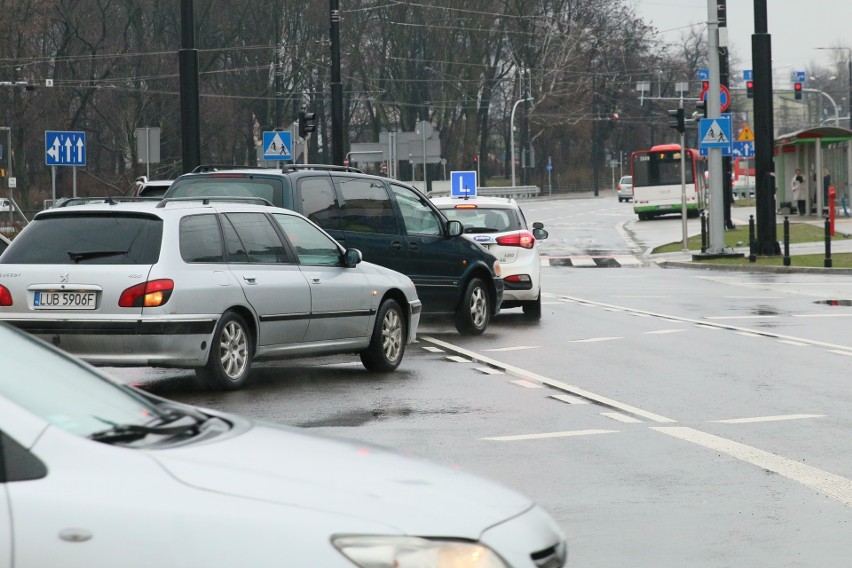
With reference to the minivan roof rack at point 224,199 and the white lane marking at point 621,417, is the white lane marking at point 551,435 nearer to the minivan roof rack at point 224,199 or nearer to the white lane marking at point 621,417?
the white lane marking at point 621,417

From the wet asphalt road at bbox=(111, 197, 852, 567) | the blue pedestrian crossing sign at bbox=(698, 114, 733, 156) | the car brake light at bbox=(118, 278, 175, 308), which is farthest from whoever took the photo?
the blue pedestrian crossing sign at bbox=(698, 114, 733, 156)

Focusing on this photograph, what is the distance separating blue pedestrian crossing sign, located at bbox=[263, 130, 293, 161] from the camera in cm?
3431

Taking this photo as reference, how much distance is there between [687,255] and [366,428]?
96.0 feet

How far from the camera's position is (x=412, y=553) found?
3598 millimetres

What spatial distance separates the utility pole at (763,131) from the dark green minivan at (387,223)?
16.1 m

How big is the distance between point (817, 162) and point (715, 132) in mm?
18266

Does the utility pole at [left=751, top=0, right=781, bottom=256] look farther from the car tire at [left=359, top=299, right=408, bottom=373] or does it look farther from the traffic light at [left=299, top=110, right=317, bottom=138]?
the car tire at [left=359, top=299, right=408, bottom=373]

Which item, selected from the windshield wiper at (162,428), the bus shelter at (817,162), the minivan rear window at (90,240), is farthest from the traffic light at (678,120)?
the windshield wiper at (162,428)

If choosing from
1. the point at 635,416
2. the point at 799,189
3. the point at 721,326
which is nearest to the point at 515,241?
the point at 721,326

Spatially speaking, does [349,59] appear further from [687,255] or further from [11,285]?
[11,285]

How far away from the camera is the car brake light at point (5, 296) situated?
11586 mm

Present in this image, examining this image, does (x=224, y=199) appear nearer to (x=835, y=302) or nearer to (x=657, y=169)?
(x=835, y=302)

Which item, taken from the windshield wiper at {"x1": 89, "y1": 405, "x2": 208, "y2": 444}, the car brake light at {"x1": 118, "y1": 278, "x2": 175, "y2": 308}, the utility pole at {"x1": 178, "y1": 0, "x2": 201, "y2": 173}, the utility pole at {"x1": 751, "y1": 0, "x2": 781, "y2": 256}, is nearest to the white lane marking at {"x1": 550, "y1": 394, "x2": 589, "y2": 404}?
the car brake light at {"x1": 118, "y1": 278, "x2": 175, "y2": 308}

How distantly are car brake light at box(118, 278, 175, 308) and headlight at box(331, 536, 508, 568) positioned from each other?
7862 mm
